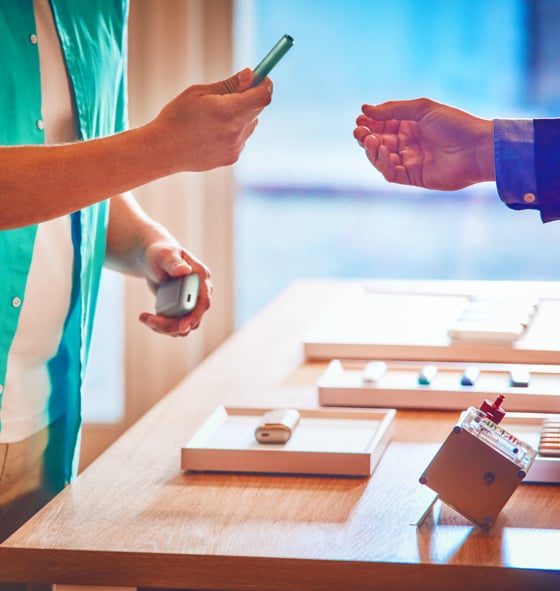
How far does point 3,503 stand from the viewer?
141 centimetres

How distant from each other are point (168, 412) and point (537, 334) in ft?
2.24

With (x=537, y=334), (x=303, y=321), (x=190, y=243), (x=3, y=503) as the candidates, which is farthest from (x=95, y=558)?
(x=190, y=243)

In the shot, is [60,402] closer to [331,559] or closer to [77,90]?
[77,90]

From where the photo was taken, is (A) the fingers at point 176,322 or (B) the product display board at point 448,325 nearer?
(A) the fingers at point 176,322

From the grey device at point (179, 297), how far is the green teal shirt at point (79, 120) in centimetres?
15

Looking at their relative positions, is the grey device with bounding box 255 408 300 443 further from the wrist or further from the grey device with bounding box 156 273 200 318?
the wrist

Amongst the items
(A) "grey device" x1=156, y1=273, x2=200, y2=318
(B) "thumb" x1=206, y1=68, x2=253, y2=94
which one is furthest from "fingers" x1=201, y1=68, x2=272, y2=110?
(A) "grey device" x1=156, y1=273, x2=200, y2=318

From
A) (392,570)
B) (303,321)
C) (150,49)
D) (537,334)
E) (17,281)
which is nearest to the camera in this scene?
(392,570)

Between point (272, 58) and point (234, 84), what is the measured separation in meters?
0.05

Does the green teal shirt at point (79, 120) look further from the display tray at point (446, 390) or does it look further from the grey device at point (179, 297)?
the display tray at point (446, 390)

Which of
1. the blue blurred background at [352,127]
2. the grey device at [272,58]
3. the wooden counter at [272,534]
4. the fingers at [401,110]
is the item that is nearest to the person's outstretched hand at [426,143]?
the fingers at [401,110]

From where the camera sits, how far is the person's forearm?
1.11m

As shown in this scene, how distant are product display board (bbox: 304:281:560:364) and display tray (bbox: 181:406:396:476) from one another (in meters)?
0.29

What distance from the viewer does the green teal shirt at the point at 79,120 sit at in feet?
4.29
